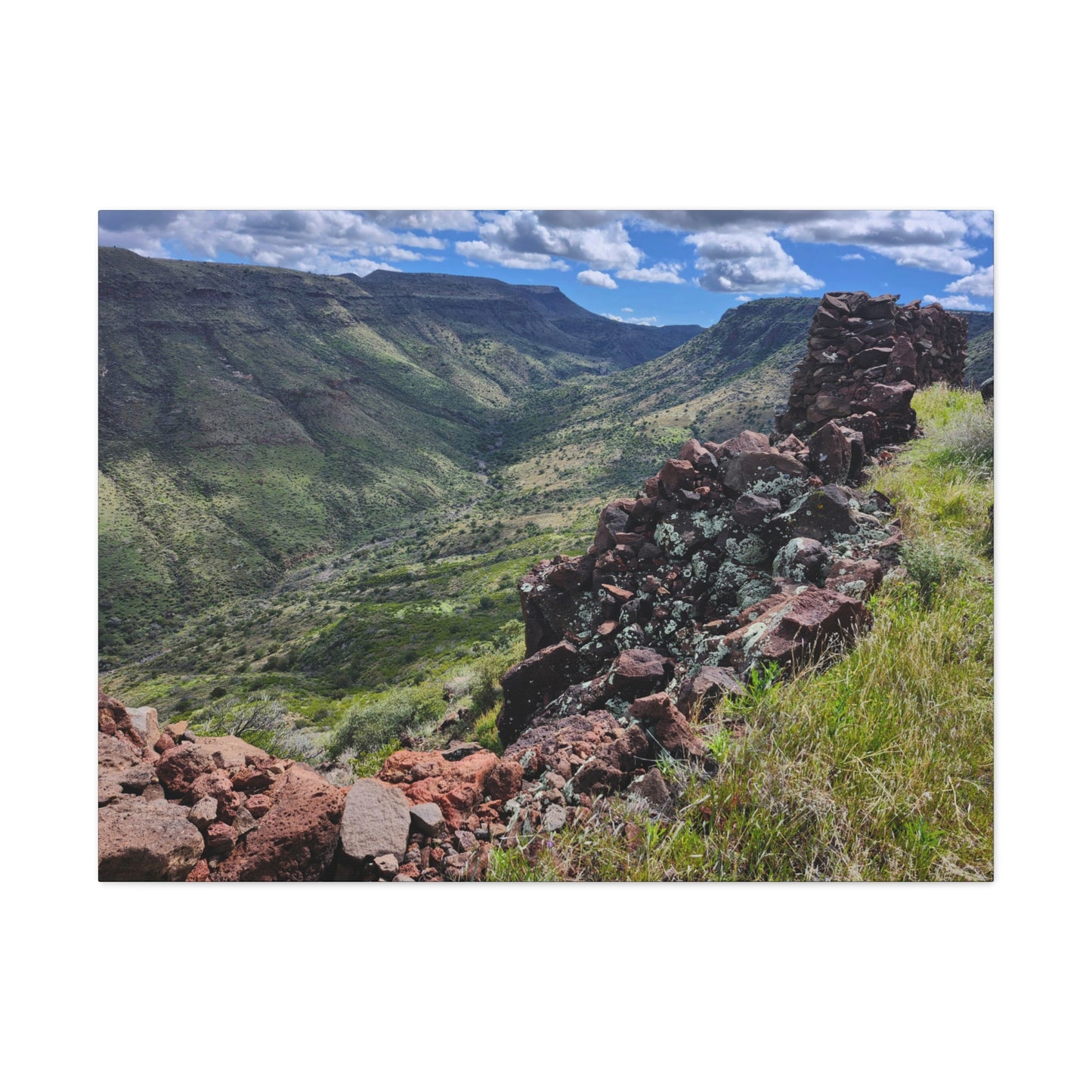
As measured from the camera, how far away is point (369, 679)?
19.6 meters

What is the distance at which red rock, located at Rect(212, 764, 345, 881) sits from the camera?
340 centimetres

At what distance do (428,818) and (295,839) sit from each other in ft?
2.58

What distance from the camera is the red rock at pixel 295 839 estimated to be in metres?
3.40

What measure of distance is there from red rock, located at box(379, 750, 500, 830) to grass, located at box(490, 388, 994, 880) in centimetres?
37

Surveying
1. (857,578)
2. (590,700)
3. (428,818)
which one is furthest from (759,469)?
(428,818)

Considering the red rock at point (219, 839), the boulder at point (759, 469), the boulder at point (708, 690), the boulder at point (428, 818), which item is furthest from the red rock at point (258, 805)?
the boulder at point (759, 469)

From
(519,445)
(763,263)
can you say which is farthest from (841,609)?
(519,445)

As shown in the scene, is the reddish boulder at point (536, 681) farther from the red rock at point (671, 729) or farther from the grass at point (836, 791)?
the grass at point (836, 791)

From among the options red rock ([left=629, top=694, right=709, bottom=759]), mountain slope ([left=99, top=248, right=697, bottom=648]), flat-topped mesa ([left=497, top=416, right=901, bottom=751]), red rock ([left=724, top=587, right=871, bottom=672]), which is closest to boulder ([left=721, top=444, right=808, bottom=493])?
flat-topped mesa ([left=497, top=416, right=901, bottom=751])

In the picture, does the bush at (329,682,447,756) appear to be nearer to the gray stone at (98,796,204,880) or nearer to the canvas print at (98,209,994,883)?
the canvas print at (98,209,994,883)

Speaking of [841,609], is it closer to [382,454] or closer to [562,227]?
[562,227]

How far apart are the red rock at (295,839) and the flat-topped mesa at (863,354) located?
7847 millimetres

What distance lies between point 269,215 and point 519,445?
74162mm

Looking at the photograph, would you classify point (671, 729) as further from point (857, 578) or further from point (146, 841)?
point (146, 841)
